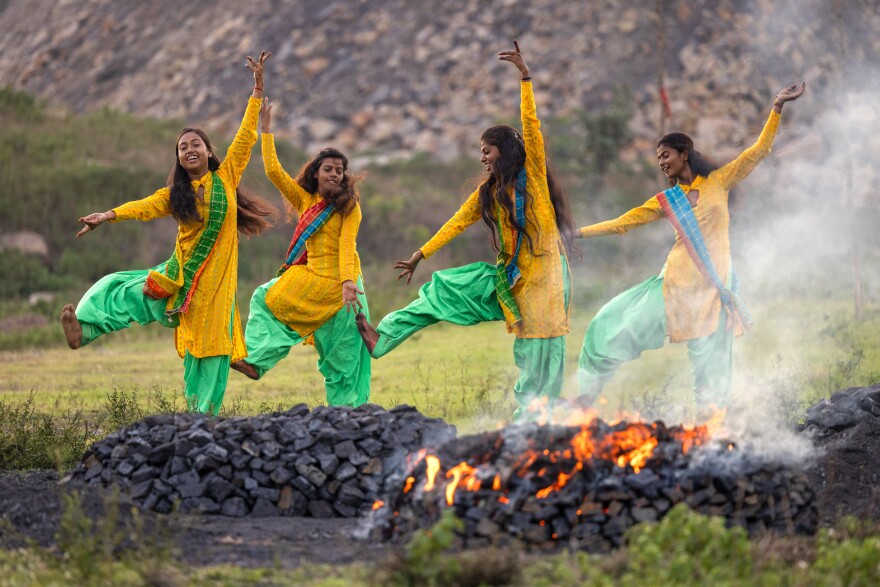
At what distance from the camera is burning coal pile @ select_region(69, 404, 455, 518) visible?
21.7 ft

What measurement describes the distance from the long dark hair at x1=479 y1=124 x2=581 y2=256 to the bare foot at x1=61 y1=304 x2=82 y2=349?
2772mm

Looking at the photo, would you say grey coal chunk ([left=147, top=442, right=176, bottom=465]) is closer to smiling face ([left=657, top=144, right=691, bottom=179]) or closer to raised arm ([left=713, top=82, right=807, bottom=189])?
smiling face ([left=657, top=144, right=691, bottom=179])

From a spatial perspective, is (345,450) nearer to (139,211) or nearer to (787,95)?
(139,211)

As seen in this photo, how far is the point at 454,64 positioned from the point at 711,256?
79.1 ft

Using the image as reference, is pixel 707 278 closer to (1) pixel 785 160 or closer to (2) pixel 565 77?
(1) pixel 785 160

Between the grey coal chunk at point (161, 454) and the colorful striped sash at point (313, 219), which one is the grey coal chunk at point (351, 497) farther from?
the colorful striped sash at point (313, 219)

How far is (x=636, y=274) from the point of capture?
64.4 feet

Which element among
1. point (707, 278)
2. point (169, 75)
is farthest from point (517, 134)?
point (169, 75)

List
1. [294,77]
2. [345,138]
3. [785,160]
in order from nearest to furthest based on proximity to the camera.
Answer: [785,160] → [345,138] → [294,77]

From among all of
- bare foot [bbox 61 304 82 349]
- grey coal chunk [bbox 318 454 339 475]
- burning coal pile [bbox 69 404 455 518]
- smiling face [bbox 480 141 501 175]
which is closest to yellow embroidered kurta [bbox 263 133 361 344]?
smiling face [bbox 480 141 501 175]

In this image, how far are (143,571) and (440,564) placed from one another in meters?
1.21

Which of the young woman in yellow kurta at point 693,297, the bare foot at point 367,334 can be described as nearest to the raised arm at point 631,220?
the young woman in yellow kurta at point 693,297

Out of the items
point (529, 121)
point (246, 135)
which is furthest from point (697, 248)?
point (246, 135)

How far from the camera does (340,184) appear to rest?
8594 mm
